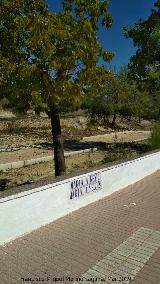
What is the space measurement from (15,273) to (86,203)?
4406 millimetres

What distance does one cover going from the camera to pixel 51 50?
10.7 metres

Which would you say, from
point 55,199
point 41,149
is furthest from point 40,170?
point 55,199

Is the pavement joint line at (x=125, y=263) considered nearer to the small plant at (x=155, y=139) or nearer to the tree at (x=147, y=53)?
the small plant at (x=155, y=139)

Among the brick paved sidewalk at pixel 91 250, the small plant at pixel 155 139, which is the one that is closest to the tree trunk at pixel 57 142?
the brick paved sidewalk at pixel 91 250

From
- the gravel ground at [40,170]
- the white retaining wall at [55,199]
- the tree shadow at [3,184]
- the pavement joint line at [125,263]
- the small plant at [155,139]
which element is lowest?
the pavement joint line at [125,263]

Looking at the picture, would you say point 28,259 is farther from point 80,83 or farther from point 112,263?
point 80,83

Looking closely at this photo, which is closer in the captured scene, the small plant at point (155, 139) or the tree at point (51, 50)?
the tree at point (51, 50)

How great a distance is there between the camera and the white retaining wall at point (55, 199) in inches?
283

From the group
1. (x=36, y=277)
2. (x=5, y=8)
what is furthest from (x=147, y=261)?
(x=5, y=8)

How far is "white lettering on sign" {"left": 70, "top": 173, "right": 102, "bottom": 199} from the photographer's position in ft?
30.5

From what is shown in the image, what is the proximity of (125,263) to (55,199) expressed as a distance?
8.97 ft

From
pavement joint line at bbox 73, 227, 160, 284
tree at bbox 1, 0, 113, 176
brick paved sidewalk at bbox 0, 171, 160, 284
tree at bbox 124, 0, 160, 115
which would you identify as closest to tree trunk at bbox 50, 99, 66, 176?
tree at bbox 1, 0, 113, 176

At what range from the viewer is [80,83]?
472 inches

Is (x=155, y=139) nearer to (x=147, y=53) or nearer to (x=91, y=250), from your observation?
(x=147, y=53)
